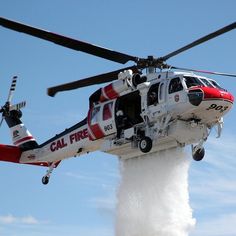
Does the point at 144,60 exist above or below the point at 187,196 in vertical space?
above

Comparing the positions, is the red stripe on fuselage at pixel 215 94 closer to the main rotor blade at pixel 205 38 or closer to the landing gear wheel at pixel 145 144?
the main rotor blade at pixel 205 38

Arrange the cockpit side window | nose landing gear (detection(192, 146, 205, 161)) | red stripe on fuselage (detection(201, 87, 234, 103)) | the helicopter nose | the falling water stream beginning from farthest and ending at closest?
the falling water stream → nose landing gear (detection(192, 146, 205, 161)) → the cockpit side window → red stripe on fuselage (detection(201, 87, 234, 103)) → the helicopter nose

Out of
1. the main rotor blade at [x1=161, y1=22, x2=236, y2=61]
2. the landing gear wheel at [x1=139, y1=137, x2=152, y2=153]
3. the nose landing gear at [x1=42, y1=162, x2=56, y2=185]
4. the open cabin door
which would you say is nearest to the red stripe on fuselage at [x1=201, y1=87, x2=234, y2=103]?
the main rotor blade at [x1=161, y1=22, x2=236, y2=61]

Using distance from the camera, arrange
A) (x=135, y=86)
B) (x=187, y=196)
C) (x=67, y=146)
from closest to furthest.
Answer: (x=135, y=86)
(x=187, y=196)
(x=67, y=146)

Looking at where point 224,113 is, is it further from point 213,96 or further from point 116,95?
point 116,95

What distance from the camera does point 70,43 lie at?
21672 mm

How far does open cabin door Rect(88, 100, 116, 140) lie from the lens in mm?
22734

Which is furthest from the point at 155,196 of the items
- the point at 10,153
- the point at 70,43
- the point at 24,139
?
the point at 24,139

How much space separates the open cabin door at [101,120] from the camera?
74.6ft

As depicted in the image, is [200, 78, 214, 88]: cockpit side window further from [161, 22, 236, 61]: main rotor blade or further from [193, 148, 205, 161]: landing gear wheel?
[193, 148, 205, 161]: landing gear wheel

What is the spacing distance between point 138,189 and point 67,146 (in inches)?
140

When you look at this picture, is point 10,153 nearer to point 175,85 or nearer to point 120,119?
point 120,119

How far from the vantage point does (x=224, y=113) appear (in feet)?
69.2

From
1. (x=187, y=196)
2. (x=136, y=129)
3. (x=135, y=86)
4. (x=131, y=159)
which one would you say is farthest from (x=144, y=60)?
(x=187, y=196)
